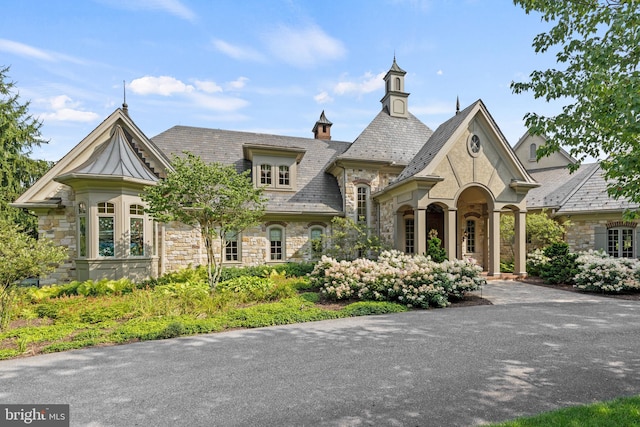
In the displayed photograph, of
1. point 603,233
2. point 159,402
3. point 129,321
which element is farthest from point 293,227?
point 603,233

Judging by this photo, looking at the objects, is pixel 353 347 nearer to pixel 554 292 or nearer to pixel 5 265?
pixel 5 265

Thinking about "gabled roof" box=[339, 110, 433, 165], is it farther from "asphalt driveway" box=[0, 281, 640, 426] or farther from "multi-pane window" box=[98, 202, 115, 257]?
"asphalt driveway" box=[0, 281, 640, 426]

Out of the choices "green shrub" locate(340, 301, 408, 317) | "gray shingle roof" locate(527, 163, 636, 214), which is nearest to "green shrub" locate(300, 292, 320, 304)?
"green shrub" locate(340, 301, 408, 317)

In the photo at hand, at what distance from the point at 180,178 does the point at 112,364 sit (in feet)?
20.8

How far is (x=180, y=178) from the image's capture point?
10.3 metres

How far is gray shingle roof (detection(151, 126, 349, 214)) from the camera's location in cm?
1658

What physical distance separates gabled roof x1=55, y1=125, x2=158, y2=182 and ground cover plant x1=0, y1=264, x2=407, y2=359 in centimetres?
378

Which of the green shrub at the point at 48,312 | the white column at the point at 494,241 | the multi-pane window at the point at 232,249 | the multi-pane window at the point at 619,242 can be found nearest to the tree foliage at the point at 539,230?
the multi-pane window at the point at 619,242

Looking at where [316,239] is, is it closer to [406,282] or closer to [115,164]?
[406,282]

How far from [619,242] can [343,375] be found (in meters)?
18.1

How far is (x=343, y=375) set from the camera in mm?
4555

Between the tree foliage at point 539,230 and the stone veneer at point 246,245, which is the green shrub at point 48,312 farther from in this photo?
the tree foliage at point 539,230

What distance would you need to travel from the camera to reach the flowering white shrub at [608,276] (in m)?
11.3

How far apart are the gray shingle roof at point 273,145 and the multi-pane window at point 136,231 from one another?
442 centimetres
